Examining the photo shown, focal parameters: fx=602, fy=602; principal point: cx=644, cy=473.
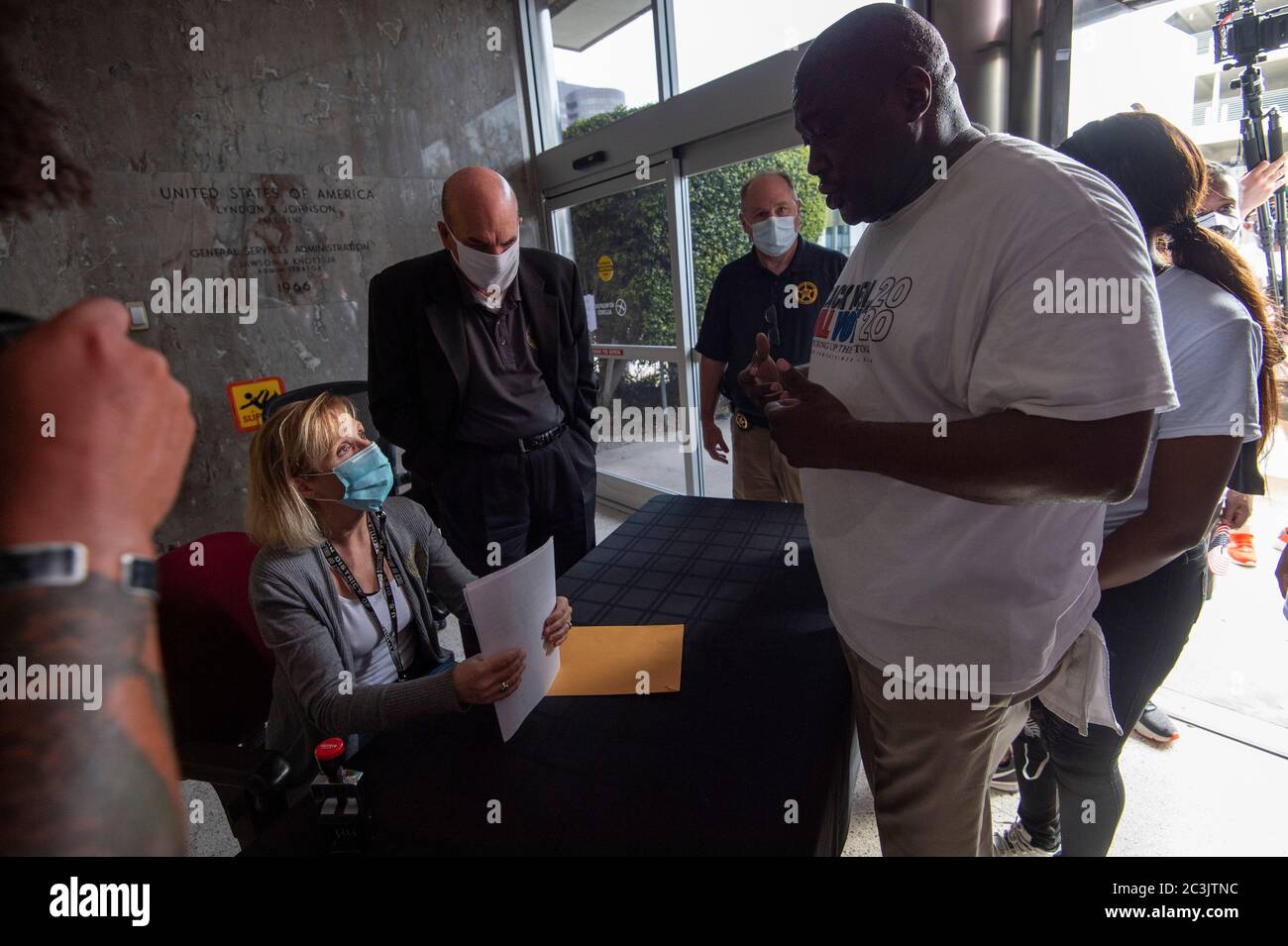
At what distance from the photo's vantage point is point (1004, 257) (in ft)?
2.27

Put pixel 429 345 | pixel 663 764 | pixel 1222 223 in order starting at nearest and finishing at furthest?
pixel 663 764 < pixel 1222 223 < pixel 429 345

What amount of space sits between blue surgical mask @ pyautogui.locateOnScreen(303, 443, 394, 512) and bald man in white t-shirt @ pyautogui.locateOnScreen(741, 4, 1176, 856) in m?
0.80

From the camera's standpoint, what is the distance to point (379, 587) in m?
1.35

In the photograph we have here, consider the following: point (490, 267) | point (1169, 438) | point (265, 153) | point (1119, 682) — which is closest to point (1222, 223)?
point (1169, 438)

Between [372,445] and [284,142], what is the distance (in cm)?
282

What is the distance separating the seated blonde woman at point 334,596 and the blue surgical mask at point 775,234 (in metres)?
1.75

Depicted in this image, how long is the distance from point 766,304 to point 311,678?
6.60ft

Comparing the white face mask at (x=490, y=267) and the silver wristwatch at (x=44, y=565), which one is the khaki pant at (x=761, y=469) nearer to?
the white face mask at (x=490, y=267)

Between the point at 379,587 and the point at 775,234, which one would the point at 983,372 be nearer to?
the point at 379,587

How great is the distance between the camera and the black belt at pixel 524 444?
1971 millimetres

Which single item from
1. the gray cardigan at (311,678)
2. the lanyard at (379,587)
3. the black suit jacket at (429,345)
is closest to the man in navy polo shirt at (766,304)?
the black suit jacket at (429,345)

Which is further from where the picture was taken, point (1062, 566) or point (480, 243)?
point (480, 243)

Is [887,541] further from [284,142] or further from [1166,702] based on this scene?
[284,142]
